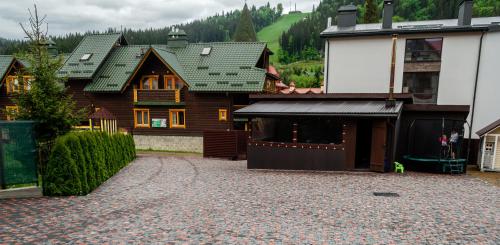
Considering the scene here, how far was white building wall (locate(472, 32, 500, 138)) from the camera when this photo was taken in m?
20.7

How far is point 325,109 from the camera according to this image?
616 inches

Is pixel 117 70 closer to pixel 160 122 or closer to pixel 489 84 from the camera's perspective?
pixel 160 122

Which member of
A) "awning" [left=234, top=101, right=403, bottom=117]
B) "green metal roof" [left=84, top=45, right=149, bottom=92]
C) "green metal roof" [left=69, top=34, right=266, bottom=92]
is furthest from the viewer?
"green metal roof" [left=84, top=45, right=149, bottom=92]

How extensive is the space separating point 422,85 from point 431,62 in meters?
1.75

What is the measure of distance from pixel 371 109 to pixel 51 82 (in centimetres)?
1478

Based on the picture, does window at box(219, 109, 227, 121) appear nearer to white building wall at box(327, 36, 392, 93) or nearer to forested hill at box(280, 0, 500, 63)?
white building wall at box(327, 36, 392, 93)

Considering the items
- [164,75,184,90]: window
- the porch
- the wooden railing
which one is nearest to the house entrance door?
the porch

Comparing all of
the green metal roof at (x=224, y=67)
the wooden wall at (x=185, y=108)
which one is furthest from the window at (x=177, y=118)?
A: the green metal roof at (x=224, y=67)

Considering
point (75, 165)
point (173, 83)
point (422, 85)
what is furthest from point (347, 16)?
point (75, 165)

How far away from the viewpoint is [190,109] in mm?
27688

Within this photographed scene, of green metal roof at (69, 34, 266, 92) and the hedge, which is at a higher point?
green metal roof at (69, 34, 266, 92)

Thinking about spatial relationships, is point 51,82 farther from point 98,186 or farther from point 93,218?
point 93,218

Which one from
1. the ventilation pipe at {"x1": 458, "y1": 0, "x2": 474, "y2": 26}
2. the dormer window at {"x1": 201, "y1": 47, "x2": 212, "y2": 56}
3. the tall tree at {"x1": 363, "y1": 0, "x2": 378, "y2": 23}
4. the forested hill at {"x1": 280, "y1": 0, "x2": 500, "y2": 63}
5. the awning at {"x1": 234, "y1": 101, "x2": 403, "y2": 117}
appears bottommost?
the awning at {"x1": 234, "y1": 101, "x2": 403, "y2": 117}

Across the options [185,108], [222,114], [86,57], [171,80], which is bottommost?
[222,114]
